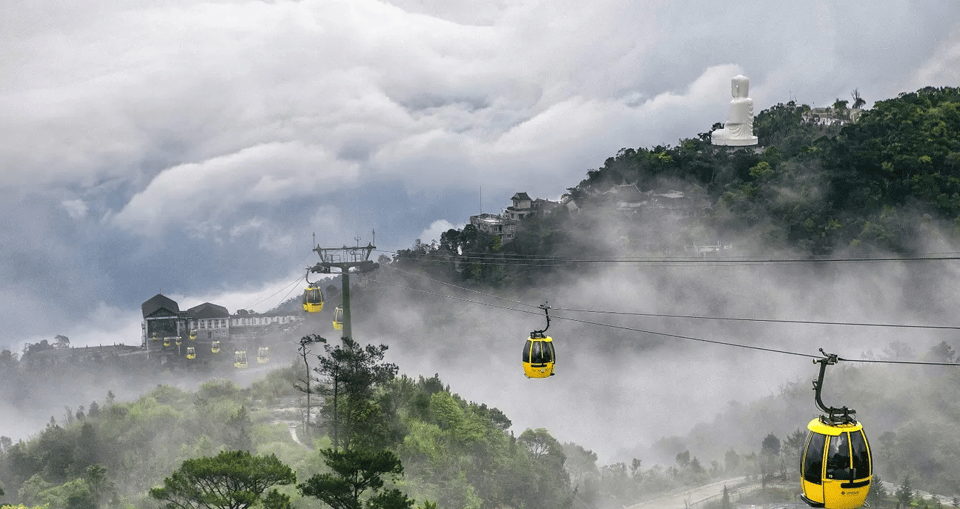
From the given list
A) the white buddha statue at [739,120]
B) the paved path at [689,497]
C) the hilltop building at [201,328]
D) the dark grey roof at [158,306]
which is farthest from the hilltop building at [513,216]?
the paved path at [689,497]

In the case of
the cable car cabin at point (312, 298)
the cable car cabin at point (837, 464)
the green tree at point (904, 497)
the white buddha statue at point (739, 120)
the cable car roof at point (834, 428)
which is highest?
the white buddha statue at point (739, 120)

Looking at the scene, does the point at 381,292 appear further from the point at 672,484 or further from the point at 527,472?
the point at 527,472

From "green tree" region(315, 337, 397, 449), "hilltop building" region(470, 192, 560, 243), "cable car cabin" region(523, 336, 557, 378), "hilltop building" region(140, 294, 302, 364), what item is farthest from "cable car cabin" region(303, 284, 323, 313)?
"hilltop building" region(470, 192, 560, 243)

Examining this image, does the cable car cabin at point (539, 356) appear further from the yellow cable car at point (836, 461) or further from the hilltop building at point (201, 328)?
the hilltop building at point (201, 328)

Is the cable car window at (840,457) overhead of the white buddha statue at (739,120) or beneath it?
beneath

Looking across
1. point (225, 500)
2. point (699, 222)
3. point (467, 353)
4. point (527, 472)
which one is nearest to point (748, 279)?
point (699, 222)

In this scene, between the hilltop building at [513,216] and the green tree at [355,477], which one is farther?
the hilltop building at [513,216]

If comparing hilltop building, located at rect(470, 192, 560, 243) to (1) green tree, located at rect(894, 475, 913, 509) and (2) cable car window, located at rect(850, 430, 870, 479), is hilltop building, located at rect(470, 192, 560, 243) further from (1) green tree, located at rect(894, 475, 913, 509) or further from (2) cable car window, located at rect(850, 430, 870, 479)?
(2) cable car window, located at rect(850, 430, 870, 479)

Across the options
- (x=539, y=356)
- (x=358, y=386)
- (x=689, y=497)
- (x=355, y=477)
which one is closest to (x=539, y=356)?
(x=539, y=356)
